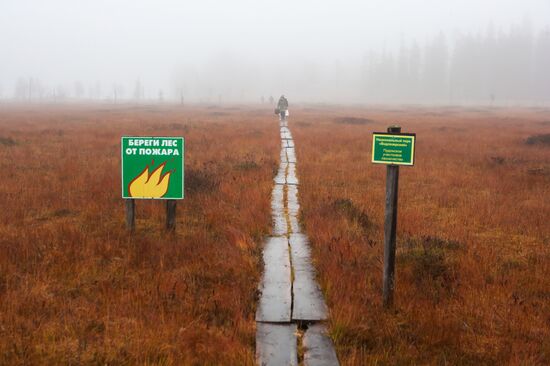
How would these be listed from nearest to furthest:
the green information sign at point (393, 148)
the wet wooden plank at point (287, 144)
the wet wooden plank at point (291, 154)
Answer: the green information sign at point (393, 148) → the wet wooden plank at point (291, 154) → the wet wooden plank at point (287, 144)

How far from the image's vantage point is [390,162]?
476cm

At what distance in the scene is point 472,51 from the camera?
126m

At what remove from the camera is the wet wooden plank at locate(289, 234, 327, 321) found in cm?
491

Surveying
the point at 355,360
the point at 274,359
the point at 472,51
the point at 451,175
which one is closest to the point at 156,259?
the point at 274,359

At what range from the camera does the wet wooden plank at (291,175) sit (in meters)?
12.7

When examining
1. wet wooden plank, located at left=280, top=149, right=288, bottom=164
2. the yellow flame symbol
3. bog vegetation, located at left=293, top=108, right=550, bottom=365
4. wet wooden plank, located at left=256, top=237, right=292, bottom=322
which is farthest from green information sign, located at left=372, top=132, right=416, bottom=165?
wet wooden plank, located at left=280, top=149, right=288, bottom=164

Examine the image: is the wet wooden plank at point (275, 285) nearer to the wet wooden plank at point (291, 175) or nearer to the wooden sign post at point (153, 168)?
the wooden sign post at point (153, 168)

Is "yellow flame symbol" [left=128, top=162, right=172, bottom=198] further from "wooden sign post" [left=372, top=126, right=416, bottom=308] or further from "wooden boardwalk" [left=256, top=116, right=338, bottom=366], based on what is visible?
"wooden sign post" [left=372, top=126, right=416, bottom=308]

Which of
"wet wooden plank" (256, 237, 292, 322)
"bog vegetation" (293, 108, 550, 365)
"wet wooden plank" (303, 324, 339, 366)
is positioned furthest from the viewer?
"wet wooden plank" (256, 237, 292, 322)

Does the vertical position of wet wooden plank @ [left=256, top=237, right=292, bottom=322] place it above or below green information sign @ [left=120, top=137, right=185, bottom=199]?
below

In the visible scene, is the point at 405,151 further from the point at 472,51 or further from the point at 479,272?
the point at 472,51

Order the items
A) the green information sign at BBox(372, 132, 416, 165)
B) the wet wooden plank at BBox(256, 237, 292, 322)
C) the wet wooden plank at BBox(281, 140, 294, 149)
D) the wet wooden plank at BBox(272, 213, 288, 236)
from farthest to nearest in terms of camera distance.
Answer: the wet wooden plank at BBox(281, 140, 294, 149)
the wet wooden plank at BBox(272, 213, 288, 236)
the wet wooden plank at BBox(256, 237, 292, 322)
the green information sign at BBox(372, 132, 416, 165)

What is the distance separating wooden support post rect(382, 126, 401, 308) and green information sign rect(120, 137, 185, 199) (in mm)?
3561

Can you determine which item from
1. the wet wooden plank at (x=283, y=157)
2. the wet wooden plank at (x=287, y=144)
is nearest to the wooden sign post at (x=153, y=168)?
the wet wooden plank at (x=283, y=157)
